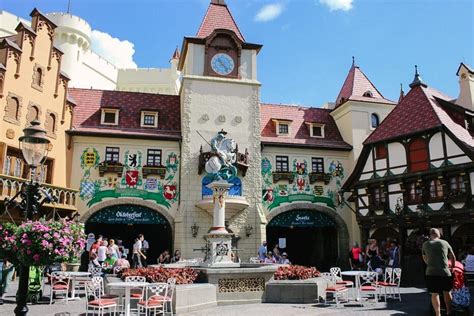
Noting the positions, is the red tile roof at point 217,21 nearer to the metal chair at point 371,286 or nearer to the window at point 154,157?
the window at point 154,157

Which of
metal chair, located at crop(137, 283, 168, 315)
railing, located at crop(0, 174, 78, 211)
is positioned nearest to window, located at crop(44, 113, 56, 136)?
railing, located at crop(0, 174, 78, 211)

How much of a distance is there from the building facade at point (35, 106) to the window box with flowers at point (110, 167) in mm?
1736

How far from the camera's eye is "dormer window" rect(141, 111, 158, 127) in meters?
27.0

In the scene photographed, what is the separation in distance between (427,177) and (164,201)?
1450cm

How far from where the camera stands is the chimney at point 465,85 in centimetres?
2892

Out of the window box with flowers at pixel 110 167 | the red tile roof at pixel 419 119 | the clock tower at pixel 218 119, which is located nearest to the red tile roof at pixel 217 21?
the clock tower at pixel 218 119

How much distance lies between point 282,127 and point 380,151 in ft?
21.5

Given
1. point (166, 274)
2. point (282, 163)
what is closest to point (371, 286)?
point (166, 274)

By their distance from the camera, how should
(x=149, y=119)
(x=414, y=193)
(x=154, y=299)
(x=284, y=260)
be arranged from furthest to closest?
(x=149, y=119) < (x=414, y=193) < (x=284, y=260) < (x=154, y=299)

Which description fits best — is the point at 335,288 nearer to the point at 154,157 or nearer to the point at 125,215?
the point at 125,215

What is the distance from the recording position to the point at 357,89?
31203mm

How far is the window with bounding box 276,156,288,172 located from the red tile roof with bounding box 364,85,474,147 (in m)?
5.12

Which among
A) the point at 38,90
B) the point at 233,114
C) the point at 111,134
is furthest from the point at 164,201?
the point at 38,90

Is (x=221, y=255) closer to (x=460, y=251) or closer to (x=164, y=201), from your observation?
(x=164, y=201)
